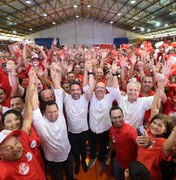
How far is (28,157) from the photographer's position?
190 cm

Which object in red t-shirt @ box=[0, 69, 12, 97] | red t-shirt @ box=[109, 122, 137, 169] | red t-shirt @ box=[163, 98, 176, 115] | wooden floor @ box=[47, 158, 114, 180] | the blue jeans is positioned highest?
red t-shirt @ box=[0, 69, 12, 97]

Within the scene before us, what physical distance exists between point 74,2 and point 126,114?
17.0m

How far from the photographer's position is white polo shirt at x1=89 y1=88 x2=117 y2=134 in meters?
3.13

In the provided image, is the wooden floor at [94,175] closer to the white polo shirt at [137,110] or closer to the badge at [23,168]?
the white polo shirt at [137,110]

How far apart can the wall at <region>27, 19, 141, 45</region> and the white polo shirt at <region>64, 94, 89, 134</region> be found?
2468 centimetres

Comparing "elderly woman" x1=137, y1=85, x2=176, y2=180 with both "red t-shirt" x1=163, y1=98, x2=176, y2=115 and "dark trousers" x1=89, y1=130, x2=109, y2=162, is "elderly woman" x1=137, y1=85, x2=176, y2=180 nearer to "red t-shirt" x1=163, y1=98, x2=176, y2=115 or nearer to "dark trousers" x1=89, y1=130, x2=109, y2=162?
"red t-shirt" x1=163, y1=98, x2=176, y2=115

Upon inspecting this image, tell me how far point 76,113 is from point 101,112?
0.39 m

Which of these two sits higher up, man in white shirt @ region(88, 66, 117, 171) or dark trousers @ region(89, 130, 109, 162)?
man in white shirt @ region(88, 66, 117, 171)

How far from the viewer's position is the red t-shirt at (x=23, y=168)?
168cm

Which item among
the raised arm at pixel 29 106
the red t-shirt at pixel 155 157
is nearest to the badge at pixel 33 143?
the raised arm at pixel 29 106

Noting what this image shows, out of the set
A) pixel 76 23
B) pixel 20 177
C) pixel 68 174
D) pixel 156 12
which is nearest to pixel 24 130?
pixel 20 177

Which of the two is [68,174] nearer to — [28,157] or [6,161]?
[28,157]

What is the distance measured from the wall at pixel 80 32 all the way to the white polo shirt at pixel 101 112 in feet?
81.0

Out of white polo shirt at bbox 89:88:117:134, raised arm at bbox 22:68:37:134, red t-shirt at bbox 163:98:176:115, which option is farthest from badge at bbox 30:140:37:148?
red t-shirt at bbox 163:98:176:115
